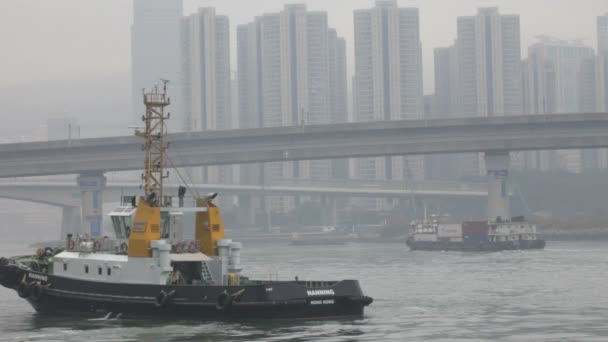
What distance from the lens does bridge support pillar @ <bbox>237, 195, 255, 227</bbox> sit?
172 m

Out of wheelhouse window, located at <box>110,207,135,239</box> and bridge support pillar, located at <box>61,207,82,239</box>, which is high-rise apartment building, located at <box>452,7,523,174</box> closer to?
bridge support pillar, located at <box>61,207,82,239</box>

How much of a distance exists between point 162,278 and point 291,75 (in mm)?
130441

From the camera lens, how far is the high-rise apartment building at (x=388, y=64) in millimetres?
157625

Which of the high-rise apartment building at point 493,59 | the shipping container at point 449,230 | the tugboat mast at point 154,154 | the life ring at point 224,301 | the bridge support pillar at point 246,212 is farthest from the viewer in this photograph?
the bridge support pillar at point 246,212

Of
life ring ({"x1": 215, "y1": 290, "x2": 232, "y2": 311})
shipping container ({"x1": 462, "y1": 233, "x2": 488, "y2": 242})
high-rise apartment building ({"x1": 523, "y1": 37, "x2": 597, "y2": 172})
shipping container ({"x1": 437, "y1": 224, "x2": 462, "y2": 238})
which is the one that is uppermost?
high-rise apartment building ({"x1": 523, "y1": 37, "x2": 597, "y2": 172})

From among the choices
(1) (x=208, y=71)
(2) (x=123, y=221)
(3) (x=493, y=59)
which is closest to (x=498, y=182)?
(2) (x=123, y=221)

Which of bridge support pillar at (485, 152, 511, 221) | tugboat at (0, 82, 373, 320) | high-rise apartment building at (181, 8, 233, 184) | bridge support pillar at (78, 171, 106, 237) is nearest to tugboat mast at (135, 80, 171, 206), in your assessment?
tugboat at (0, 82, 373, 320)

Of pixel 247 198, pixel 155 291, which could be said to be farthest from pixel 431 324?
pixel 247 198

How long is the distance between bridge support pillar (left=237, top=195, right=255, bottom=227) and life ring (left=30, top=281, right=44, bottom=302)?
133223 millimetres

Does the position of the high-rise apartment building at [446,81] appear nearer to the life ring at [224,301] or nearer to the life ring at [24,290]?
the life ring at [24,290]

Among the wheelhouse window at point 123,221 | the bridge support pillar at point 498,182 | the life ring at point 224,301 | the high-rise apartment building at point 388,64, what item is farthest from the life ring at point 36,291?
the high-rise apartment building at point 388,64

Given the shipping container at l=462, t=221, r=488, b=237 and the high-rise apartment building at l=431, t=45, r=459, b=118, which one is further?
the high-rise apartment building at l=431, t=45, r=459, b=118

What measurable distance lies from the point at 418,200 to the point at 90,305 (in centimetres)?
13152

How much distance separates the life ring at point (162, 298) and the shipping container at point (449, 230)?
67.9 meters
